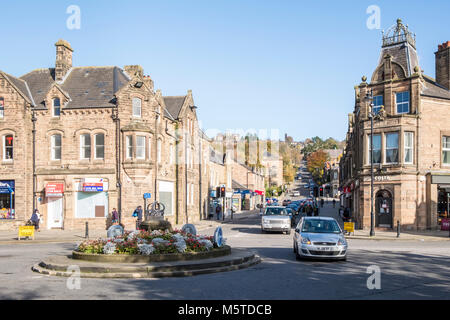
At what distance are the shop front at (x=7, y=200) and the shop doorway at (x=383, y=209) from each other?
26686 millimetres

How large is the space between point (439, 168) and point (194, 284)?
27.0m

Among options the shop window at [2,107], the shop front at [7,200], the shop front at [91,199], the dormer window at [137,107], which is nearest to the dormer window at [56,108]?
the shop window at [2,107]

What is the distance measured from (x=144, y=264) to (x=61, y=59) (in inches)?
1137

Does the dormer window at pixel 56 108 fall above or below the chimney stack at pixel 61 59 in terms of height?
below

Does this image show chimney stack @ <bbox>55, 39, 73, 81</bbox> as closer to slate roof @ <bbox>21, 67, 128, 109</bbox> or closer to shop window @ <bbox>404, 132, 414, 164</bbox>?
slate roof @ <bbox>21, 67, 128, 109</bbox>

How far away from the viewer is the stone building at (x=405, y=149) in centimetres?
3212

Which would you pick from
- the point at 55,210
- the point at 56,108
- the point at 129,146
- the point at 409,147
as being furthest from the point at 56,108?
the point at 409,147

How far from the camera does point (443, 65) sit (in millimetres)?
36469

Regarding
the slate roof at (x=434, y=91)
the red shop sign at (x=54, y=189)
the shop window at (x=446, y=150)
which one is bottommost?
the red shop sign at (x=54, y=189)

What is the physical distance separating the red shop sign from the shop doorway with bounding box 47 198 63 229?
Answer: 654mm

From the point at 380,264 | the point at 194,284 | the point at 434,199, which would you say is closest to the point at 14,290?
the point at 194,284

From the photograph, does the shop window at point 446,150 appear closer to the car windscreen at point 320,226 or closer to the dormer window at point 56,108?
the car windscreen at point 320,226

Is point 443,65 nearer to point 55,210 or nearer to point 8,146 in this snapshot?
point 55,210

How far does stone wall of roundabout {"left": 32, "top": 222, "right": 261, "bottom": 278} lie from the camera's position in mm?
13078
